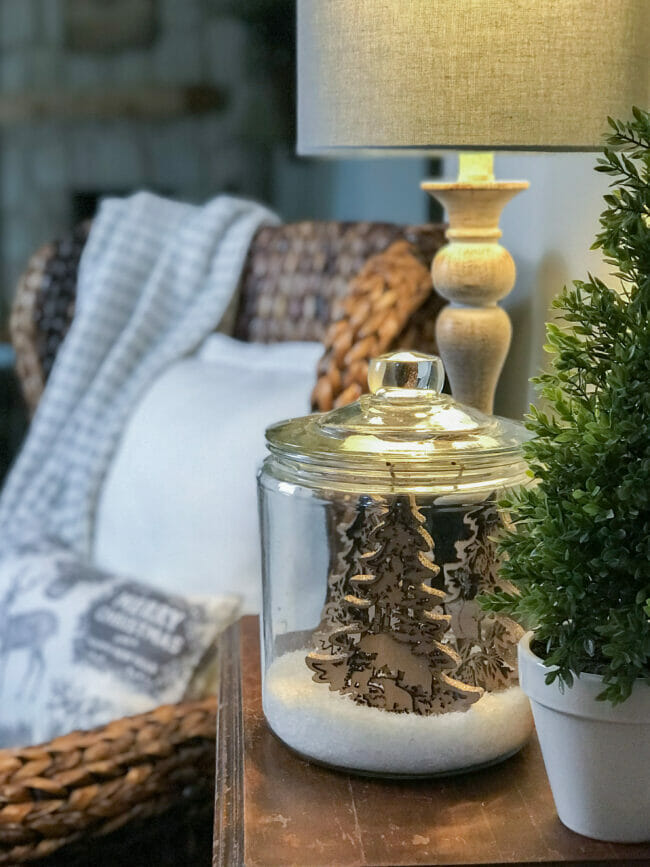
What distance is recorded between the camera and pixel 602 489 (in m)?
0.63

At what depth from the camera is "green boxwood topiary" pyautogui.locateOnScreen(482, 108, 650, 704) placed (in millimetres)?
625

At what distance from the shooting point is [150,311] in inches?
69.0

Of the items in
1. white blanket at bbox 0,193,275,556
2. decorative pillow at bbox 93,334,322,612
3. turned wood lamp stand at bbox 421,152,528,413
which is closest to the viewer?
turned wood lamp stand at bbox 421,152,528,413

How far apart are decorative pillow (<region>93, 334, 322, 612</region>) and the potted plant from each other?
73 cm

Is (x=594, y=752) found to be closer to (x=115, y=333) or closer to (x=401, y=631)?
(x=401, y=631)

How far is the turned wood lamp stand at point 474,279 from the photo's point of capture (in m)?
1.06

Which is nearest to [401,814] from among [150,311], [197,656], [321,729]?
[321,729]

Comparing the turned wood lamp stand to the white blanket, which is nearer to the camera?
the turned wood lamp stand

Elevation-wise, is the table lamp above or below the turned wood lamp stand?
above

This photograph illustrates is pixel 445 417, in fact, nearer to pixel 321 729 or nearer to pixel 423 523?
pixel 423 523

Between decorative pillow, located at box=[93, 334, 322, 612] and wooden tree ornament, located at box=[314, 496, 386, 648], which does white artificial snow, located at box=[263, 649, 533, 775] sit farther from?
decorative pillow, located at box=[93, 334, 322, 612]

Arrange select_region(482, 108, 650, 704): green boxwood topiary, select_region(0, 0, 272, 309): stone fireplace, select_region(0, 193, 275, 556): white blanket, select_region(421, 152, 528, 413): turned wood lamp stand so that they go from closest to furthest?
select_region(482, 108, 650, 704): green boxwood topiary < select_region(421, 152, 528, 413): turned wood lamp stand < select_region(0, 193, 275, 556): white blanket < select_region(0, 0, 272, 309): stone fireplace

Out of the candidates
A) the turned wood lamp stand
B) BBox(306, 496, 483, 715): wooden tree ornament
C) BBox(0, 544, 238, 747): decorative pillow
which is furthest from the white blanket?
BBox(306, 496, 483, 715): wooden tree ornament

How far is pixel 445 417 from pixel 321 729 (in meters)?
0.24
